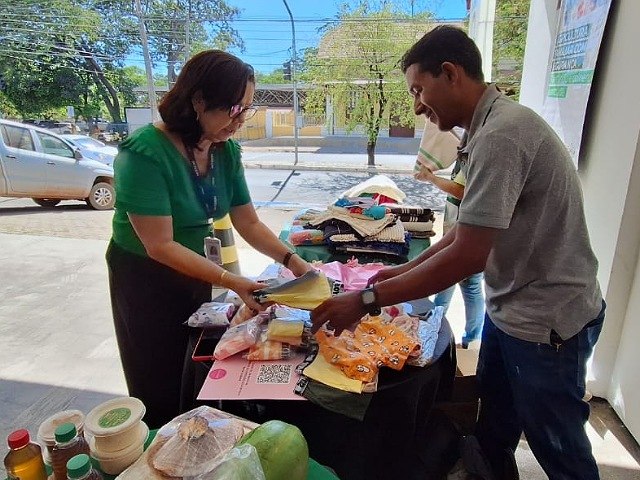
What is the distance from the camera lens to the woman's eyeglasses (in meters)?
1.25

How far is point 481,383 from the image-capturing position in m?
1.47

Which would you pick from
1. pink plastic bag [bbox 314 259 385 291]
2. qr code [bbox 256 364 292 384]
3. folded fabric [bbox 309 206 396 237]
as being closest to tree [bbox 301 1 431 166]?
folded fabric [bbox 309 206 396 237]

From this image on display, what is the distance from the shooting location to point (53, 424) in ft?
2.62

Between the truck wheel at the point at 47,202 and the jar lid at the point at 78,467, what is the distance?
7.20 meters

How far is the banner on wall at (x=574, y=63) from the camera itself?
1811 mm

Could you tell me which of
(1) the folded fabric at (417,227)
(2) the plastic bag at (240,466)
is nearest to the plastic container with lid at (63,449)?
(2) the plastic bag at (240,466)

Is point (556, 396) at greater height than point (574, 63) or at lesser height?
lesser

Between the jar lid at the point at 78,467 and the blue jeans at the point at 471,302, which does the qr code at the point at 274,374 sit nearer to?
the jar lid at the point at 78,467

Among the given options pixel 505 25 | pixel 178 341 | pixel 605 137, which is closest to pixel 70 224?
pixel 178 341

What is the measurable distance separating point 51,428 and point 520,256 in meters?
1.09

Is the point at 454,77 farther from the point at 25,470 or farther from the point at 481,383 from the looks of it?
the point at 25,470

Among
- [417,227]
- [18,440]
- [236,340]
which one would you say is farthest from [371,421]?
[417,227]

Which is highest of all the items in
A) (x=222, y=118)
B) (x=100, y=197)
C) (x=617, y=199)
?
(x=222, y=118)

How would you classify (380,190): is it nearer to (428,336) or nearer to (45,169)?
(428,336)
